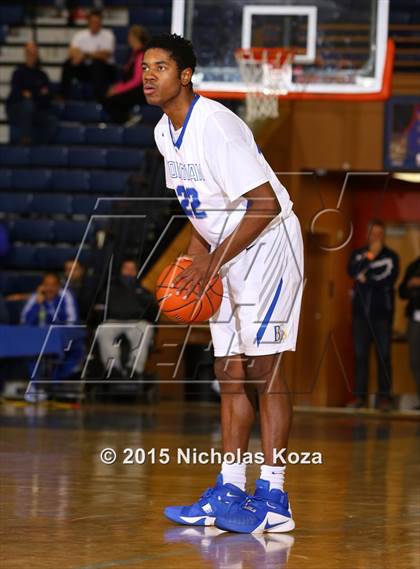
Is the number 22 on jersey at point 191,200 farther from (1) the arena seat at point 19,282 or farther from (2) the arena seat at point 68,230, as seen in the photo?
(2) the arena seat at point 68,230

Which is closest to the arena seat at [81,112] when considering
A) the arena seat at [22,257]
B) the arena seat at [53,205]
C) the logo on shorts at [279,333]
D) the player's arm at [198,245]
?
→ the arena seat at [53,205]

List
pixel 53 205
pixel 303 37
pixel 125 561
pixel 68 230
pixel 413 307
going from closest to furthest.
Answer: pixel 125 561 → pixel 303 37 → pixel 413 307 → pixel 68 230 → pixel 53 205

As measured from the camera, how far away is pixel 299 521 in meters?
4.88

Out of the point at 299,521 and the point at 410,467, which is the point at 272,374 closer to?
the point at 299,521

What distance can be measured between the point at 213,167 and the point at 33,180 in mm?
10695

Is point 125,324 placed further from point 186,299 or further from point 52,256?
point 186,299

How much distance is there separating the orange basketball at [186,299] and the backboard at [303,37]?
7.16m

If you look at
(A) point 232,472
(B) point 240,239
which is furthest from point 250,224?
(A) point 232,472

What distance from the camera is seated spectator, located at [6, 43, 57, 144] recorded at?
15.3m

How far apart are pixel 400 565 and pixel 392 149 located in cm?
1110

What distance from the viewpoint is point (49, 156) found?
1538 centimetres

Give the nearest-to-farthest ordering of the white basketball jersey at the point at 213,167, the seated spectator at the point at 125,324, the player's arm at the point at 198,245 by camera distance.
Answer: the white basketball jersey at the point at 213,167 < the player's arm at the point at 198,245 < the seated spectator at the point at 125,324

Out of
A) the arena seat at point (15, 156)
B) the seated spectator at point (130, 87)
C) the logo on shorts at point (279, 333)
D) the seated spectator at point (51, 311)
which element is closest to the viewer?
the logo on shorts at point (279, 333)

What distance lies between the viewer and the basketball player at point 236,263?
15.0 feet
